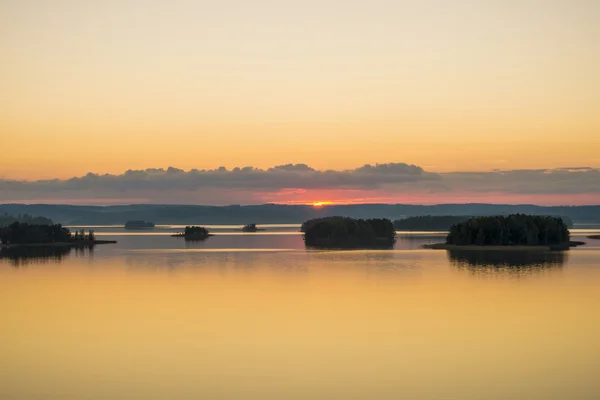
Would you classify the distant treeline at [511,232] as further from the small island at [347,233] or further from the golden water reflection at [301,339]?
the golden water reflection at [301,339]

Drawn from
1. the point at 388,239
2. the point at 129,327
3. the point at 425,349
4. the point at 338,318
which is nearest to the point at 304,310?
the point at 338,318

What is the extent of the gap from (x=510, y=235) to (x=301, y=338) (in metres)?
109

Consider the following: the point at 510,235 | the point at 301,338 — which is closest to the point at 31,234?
the point at 510,235

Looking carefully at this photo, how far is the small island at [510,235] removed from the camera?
141500 millimetres

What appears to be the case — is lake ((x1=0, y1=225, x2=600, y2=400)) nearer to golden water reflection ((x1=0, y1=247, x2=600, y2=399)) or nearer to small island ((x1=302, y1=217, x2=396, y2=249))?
golden water reflection ((x1=0, y1=247, x2=600, y2=399))

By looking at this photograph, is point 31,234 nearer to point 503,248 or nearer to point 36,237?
point 36,237

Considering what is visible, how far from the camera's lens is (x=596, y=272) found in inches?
3219

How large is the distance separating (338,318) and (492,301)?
13852 millimetres

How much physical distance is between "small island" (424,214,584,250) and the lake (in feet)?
224

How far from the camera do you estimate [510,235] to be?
14188cm

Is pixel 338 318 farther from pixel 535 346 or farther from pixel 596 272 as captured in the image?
pixel 596 272

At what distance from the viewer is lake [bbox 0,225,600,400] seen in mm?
29125

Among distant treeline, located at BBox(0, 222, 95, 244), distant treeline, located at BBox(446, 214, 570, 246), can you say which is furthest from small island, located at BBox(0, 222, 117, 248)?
distant treeline, located at BBox(446, 214, 570, 246)

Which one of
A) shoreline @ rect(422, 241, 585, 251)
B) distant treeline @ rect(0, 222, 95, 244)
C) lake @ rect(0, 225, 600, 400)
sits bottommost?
shoreline @ rect(422, 241, 585, 251)
